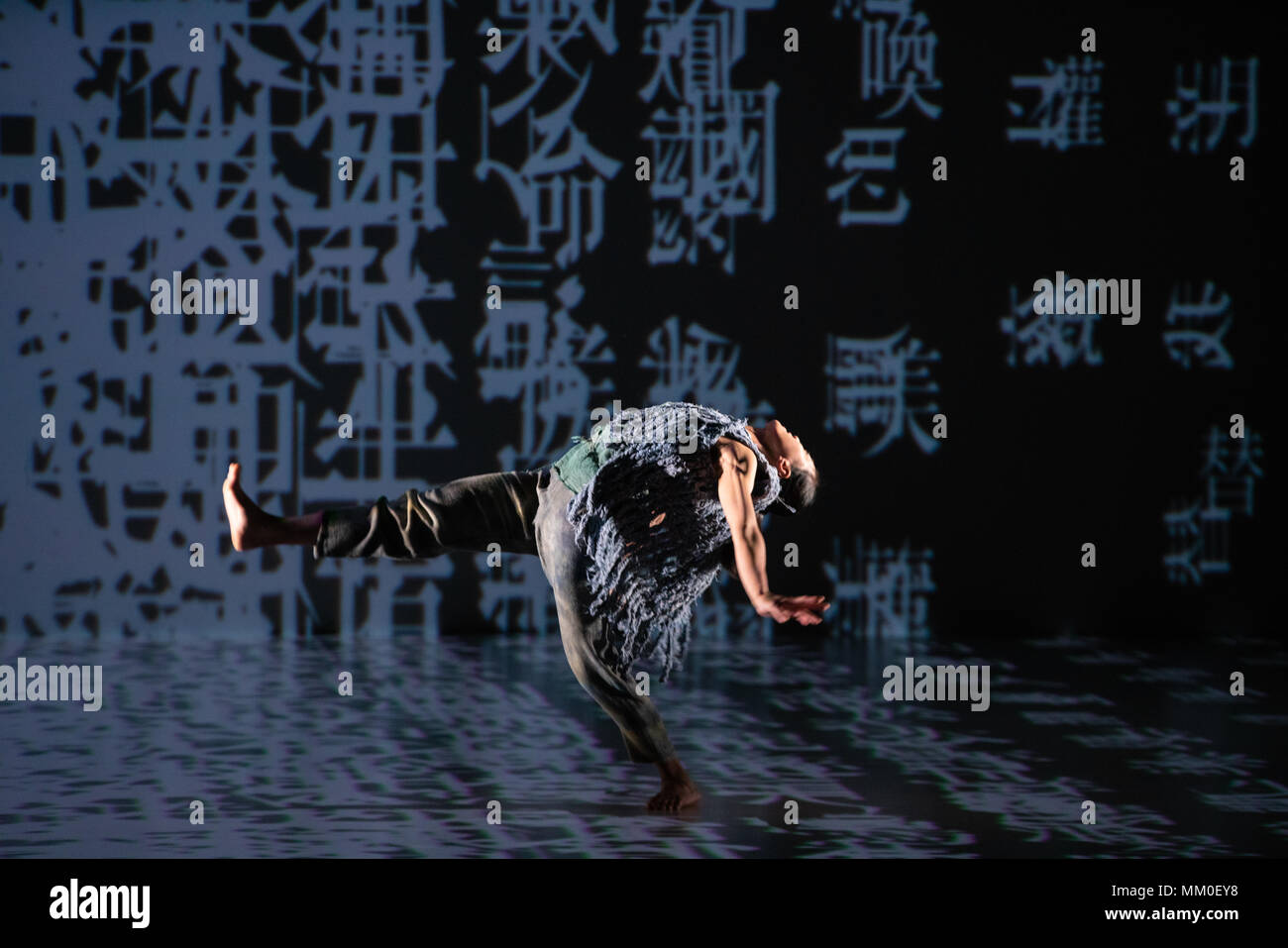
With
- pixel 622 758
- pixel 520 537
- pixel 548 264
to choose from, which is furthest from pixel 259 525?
pixel 548 264

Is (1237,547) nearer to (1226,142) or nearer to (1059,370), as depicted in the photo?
(1059,370)

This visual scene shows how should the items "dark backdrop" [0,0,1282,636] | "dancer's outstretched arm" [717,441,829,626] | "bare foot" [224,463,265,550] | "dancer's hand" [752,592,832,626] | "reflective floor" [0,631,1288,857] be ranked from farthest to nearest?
"dark backdrop" [0,0,1282,636]
"bare foot" [224,463,265,550]
"reflective floor" [0,631,1288,857]
"dancer's outstretched arm" [717,441,829,626]
"dancer's hand" [752,592,832,626]

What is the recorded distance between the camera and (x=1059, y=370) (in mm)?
5578

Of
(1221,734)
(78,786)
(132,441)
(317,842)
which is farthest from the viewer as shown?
(132,441)

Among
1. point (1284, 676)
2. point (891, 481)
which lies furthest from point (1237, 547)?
point (891, 481)

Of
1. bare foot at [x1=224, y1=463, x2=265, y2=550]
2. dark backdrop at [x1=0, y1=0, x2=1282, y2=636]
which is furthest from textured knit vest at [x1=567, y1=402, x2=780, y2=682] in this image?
dark backdrop at [x1=0, y1=0, x2=1282, y2=636]

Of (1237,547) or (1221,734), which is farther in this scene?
(1237,547)

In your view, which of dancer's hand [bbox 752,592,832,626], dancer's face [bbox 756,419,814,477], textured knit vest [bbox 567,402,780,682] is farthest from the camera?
dancer's face [bbox 756,419,814,477]

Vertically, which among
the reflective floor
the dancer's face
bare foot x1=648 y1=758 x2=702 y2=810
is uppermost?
the dancer's face

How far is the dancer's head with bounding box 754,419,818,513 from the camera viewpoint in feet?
9.93

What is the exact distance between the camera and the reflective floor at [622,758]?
2.73m

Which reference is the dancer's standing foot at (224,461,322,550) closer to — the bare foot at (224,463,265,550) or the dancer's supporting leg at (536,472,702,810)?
the bare foot at (224,463,265,550)

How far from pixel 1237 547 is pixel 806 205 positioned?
7.07ft

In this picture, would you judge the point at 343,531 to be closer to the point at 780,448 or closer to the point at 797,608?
the point at 780,448
